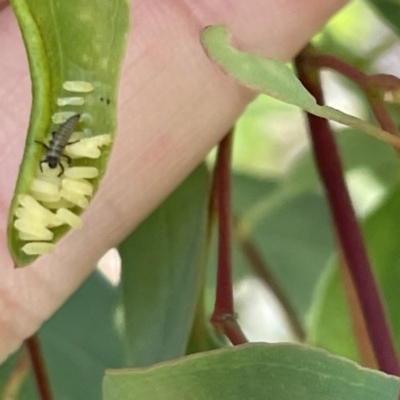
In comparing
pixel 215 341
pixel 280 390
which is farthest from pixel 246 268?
pixel 280 390

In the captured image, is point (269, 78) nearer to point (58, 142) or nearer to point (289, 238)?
point (58, 142)

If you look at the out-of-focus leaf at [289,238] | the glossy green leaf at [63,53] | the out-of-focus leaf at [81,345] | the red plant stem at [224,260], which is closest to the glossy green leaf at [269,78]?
the glossy green leaf at [63,53]

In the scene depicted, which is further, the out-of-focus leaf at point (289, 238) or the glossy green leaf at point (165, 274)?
the out-of-focus leaf at point (289, 238)

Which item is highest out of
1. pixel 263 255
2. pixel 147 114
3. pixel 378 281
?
pixel 147 114

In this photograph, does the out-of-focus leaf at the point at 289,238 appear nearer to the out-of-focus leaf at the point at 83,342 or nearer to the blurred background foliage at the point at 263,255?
the blurred background foliage at the point at 263,255

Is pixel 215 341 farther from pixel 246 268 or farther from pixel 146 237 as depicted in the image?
pixel 246 268

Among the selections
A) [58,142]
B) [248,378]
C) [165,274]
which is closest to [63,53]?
[58,142]

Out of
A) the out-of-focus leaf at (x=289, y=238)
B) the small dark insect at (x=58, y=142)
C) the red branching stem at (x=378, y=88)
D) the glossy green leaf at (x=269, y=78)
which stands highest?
the glossy green leaf at (x=269, y=78)
